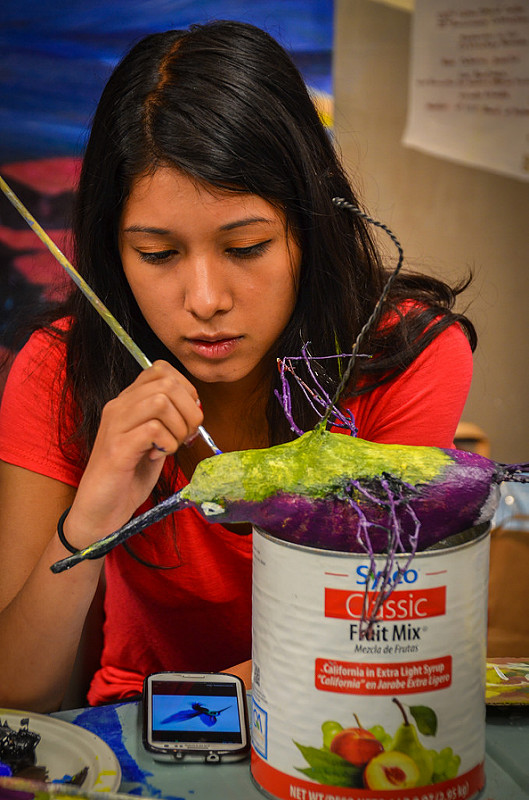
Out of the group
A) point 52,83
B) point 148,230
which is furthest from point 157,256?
point 52,83

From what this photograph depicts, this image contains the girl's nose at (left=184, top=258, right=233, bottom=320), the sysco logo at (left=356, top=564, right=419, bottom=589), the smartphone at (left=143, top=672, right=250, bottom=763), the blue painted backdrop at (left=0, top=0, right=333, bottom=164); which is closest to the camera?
the sysco logo at (left=356, top=564, right=419, bottom=589)

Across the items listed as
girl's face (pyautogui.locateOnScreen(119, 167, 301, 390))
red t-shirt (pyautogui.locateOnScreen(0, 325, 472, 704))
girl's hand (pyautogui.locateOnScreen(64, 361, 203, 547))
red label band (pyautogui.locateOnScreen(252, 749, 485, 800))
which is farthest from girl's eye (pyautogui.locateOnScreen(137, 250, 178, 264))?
red label band (pyautogui.locateOnScreen(252, 749, 485, 800))

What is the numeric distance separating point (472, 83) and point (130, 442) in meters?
1.86

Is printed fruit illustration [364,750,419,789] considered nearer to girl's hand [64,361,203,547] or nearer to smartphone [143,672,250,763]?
smartphone [143,672,250,763]

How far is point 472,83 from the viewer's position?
2.23m

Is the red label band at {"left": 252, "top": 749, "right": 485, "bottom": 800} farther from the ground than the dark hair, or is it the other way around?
the dark hair

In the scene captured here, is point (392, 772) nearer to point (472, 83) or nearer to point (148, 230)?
point (148, 230)

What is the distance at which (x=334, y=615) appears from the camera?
0.55 meters

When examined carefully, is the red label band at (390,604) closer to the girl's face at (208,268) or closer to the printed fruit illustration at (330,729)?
the printed fruit illustration at (330,729)

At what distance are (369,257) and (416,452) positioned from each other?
57cm

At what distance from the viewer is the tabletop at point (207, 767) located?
634 mm

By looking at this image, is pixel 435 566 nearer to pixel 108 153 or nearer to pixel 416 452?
pixel 416 452

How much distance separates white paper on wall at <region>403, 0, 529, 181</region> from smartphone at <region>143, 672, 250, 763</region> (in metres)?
1.80

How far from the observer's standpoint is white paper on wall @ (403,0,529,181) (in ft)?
7.12
